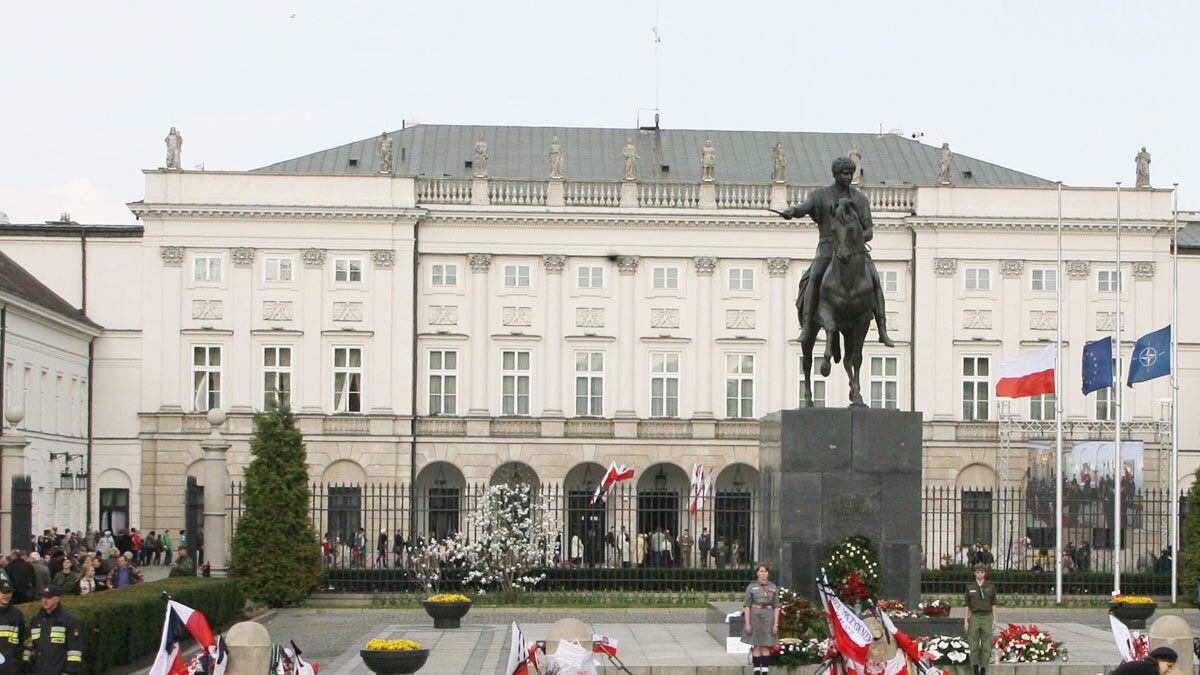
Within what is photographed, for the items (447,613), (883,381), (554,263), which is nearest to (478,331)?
(554,263)

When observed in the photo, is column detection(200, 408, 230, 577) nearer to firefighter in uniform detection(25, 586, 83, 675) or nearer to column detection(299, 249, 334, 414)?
firefighter in uniform detection(25, 586, 83, 675)

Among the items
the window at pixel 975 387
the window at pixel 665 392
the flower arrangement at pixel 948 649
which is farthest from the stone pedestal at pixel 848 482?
the window at pixel 975 387

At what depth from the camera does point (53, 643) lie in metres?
19.2

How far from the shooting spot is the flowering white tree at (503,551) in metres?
44.6

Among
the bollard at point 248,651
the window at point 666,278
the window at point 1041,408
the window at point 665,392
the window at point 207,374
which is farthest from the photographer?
the window at point 666,278

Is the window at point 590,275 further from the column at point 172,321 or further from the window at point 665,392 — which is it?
the column at point 172,321

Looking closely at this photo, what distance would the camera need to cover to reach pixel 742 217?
234ft

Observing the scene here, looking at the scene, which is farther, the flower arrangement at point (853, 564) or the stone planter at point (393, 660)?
the stone planter at point (393, 660)

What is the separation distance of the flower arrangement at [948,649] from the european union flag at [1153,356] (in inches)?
853

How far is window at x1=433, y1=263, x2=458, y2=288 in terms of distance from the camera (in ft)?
234

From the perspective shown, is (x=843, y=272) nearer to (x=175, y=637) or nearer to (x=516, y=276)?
(x=175, y=637)

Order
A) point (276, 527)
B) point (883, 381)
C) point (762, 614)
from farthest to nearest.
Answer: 1. point (883, 381)
2. point (276, 527)
3. point (762, 614)

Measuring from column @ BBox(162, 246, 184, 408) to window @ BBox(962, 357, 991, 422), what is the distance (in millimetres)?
26525

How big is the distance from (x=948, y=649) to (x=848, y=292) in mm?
4518
